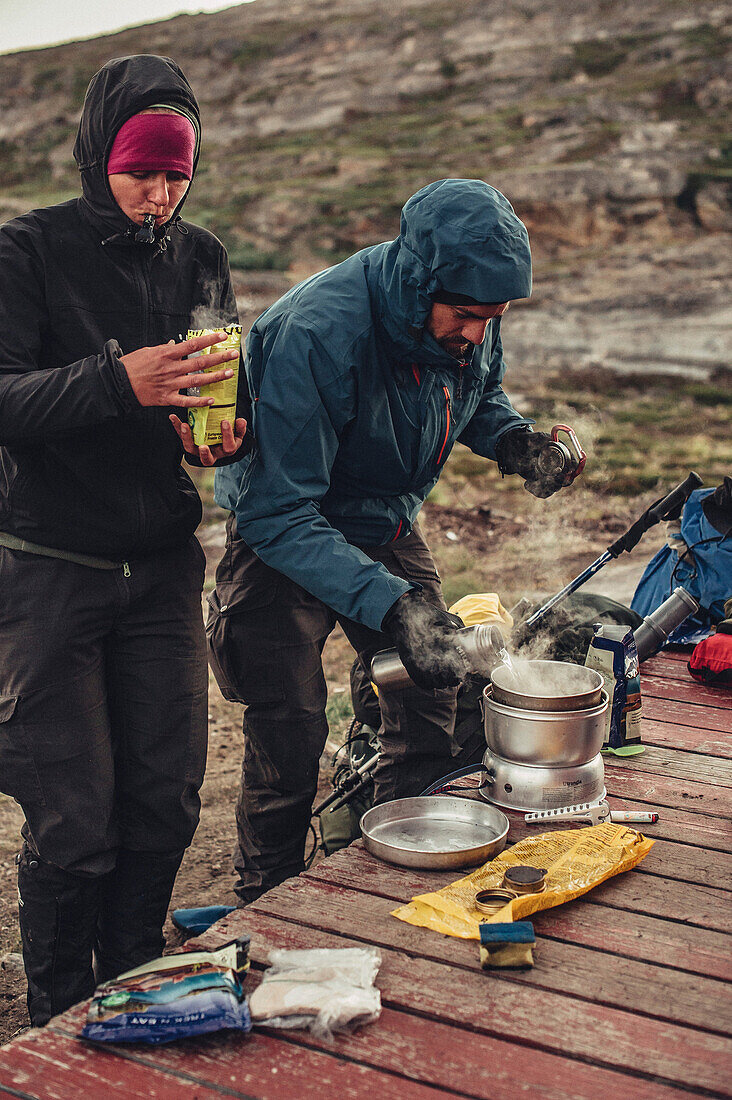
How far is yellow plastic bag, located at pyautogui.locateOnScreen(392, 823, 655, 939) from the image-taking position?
1.90m

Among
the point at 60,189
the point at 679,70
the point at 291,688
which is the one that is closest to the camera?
the point at 291,688

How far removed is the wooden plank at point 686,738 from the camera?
2861mm

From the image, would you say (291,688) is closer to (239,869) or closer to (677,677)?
(239,869)

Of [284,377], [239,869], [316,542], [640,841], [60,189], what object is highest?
[60,189]

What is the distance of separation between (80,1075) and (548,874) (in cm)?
96

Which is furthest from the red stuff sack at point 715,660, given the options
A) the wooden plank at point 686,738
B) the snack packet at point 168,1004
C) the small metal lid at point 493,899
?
the snack packet at point 168,1004

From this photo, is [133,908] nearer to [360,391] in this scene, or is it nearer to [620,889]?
[620,889]

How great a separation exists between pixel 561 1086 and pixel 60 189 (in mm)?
39620

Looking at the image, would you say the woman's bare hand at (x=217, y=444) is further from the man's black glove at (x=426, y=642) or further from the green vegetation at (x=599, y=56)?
the green vegetation at (x=599, y=56)

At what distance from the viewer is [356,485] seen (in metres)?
2.86

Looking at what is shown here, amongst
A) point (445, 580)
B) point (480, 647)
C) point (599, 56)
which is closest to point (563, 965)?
point (480, 647)

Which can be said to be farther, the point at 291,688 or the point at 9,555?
the point at 291,688

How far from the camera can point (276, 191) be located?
29859 millimetres

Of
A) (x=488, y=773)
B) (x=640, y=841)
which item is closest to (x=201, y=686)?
(x=488, y=773)
